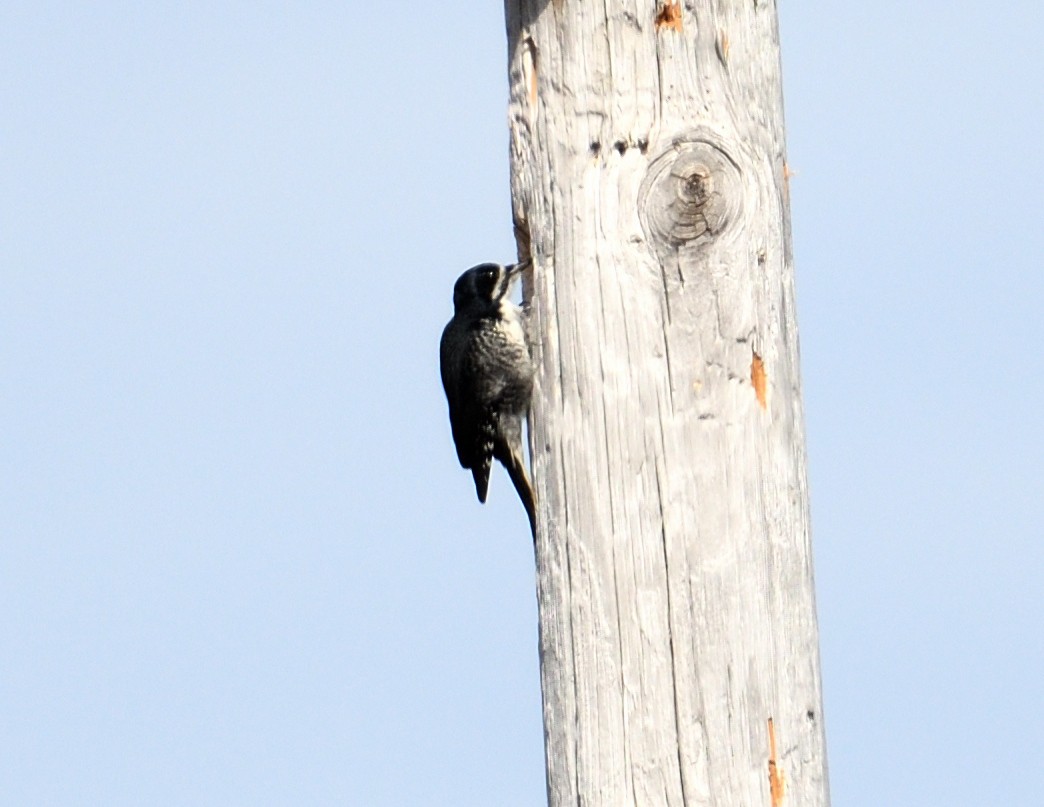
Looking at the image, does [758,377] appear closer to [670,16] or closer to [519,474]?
[670,16]

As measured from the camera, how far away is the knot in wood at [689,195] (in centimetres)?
371

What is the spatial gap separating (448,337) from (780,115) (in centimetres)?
186

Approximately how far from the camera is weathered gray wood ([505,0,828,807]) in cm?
352

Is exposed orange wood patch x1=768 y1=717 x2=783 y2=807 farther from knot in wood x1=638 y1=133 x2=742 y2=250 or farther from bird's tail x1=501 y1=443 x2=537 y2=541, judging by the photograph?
knot in wood x1=638 y1=133 x2=742 y2=250

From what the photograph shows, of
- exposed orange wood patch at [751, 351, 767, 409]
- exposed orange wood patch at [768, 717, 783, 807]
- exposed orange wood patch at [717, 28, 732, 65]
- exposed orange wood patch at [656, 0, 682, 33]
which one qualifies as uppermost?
exposed orange wood patch at [656, 0, 682, 33]

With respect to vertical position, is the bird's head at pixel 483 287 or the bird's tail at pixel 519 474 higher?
the bird's head at pixel 483 287

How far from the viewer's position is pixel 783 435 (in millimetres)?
3664

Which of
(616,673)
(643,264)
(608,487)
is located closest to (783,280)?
(643,264)

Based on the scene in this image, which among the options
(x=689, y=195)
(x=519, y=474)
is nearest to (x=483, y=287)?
(x=519, y=474)

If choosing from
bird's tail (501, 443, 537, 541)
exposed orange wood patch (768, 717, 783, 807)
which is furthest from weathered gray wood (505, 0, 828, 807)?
bird's tail (501, 443, 537, 541)

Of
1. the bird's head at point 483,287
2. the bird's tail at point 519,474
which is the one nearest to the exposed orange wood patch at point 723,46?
the bird's head at point 483,287

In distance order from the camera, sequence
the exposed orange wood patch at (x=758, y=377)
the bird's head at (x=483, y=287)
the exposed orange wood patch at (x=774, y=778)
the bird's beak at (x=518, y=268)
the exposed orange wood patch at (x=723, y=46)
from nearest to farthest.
A: the exposed orange wood patch at (x=774, y=778) → the exposed orange wood patch at (x=758, y=377) → the exposed orange wood patch at (x=723, y=46) → the bird's beak at (x=518, y=268) → the bird's head at (x=483, y=287)

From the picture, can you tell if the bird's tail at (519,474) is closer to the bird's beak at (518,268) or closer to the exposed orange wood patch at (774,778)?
the bird's beak at (518,268)

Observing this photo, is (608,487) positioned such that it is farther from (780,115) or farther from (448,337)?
(448,337)
